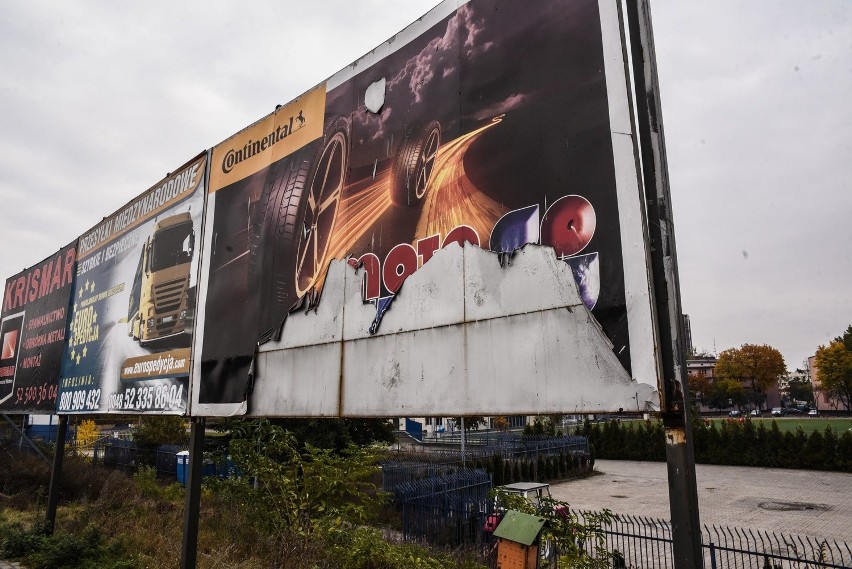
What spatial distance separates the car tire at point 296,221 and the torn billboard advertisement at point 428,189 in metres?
0.02

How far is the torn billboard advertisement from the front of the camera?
2.55m

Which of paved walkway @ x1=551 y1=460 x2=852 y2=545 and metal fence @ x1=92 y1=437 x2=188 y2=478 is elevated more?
metal fence @ x1=92 y1=437 x2=188 y2=478

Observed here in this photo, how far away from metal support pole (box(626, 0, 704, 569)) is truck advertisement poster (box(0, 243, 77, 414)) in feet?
30.5

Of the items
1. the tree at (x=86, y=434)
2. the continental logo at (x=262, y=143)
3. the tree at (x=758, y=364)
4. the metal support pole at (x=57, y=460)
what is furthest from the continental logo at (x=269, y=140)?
the tree at (x=758, y=364)

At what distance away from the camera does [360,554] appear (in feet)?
19.7

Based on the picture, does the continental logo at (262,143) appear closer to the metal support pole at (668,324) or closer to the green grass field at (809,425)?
the metal support pole at (668,324)

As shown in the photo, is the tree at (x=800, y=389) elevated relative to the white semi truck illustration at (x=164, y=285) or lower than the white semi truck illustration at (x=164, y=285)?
elevated

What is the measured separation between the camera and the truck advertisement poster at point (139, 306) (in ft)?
19.2

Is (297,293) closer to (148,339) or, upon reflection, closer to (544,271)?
(544,271)

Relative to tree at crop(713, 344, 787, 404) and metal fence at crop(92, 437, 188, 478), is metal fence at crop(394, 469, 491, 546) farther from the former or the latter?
tree at crop(713, 344, 787, 404)

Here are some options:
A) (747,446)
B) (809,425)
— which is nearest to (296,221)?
(747,446)

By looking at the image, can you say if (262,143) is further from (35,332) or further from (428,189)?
(35,332)

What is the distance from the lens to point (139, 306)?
6609 millimetres

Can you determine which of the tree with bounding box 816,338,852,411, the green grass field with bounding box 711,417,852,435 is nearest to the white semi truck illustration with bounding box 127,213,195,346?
the green grass field with bounding box 711,417,852,435
